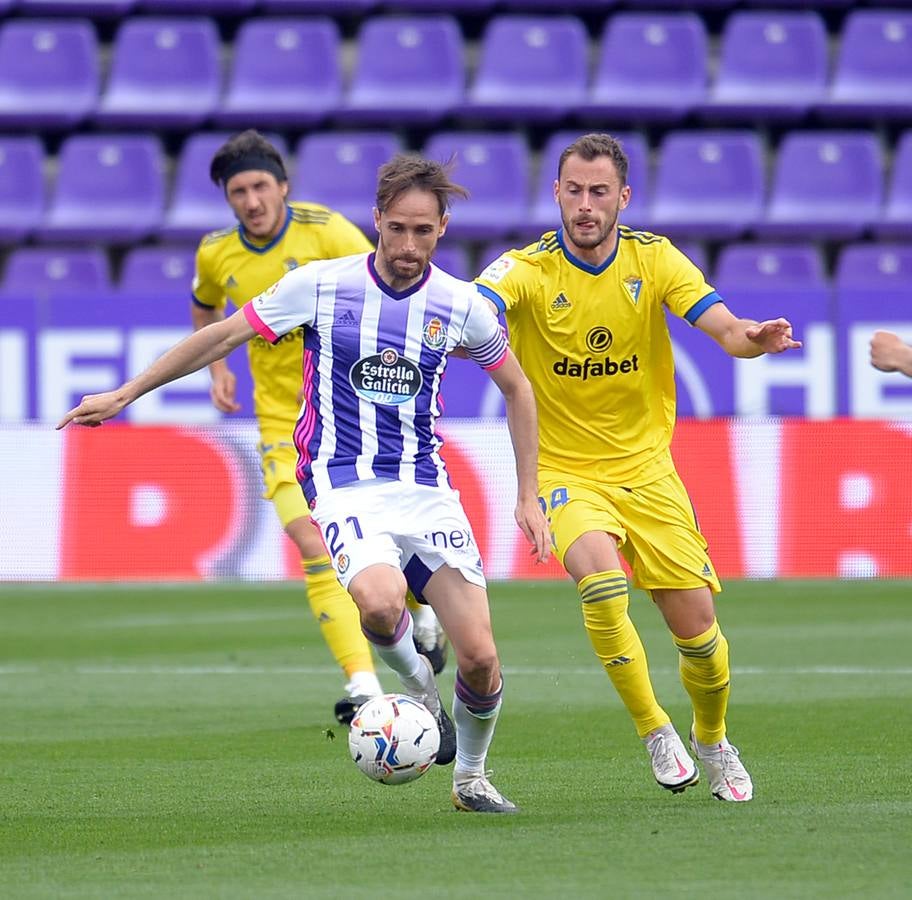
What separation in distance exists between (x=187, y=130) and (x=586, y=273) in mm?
11794

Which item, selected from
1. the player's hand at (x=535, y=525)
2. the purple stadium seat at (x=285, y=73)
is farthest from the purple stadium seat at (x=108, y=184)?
the player's hand at (x=535, y=525)

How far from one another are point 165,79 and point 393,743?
12.9 m

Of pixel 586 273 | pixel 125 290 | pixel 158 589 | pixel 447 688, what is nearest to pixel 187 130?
pixel 125 290

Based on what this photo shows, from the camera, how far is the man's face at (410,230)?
235 inches

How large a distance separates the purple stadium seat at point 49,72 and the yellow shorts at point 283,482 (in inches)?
379

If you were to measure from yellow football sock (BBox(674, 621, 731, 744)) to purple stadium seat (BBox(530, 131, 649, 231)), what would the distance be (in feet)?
32.4

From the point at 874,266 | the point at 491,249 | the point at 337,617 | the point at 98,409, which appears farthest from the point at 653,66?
the point at 98,409

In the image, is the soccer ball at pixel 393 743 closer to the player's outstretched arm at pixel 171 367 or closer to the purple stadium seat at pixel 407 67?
Answer: the player's outstretched arm at pixel 171 367

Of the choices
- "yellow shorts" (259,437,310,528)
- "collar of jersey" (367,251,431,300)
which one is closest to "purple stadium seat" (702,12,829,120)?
"yellow shorts" (259,437,310,528)

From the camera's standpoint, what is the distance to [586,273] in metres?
6.66

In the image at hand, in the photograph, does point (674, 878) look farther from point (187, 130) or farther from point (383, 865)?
point (187, 130)

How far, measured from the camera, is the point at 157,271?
15906mm

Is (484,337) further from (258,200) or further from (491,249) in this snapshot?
(491,249)

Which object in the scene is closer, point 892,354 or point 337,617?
point 892,354
